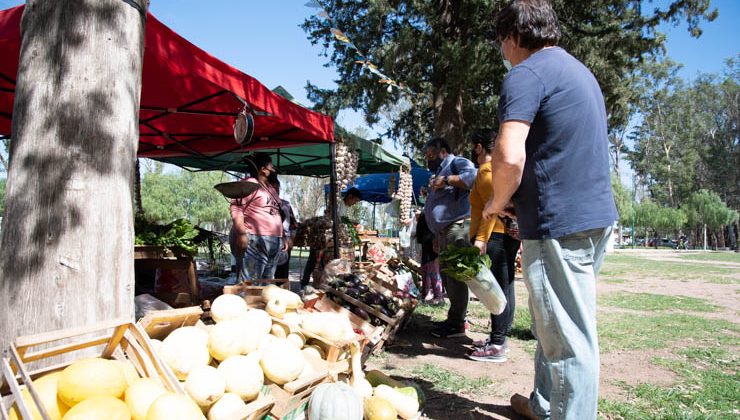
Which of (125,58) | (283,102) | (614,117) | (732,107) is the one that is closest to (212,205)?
(614,117)

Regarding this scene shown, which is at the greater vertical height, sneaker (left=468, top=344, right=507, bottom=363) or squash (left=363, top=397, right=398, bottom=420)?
squash (left=363, top=397, right=398, bottom=420)

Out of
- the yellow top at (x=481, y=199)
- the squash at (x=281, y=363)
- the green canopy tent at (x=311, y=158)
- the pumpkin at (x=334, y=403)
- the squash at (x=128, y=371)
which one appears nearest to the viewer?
the squash at (x=128, y=371)

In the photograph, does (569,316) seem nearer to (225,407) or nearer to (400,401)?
(400,401)

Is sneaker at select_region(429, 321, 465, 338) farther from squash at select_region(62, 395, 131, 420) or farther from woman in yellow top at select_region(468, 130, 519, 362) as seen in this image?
squash at select_region(62, 395, 131, 420)

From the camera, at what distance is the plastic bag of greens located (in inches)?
113

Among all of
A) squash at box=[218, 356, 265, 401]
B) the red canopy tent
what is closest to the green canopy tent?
the red canopy tent

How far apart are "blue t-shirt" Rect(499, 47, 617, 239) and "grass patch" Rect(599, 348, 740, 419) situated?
5.24ft

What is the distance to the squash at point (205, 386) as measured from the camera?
1.79 meters

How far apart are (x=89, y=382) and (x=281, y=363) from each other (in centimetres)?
87

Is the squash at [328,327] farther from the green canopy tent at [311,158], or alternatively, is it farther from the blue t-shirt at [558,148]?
the green canopy tent at [311,158]

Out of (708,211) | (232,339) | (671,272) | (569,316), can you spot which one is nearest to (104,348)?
(232,339)

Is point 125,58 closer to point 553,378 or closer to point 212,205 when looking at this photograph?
point 553,378

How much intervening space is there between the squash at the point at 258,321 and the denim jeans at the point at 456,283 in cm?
195

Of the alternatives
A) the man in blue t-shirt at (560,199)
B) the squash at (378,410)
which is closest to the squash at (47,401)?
the squash at (378,410)
